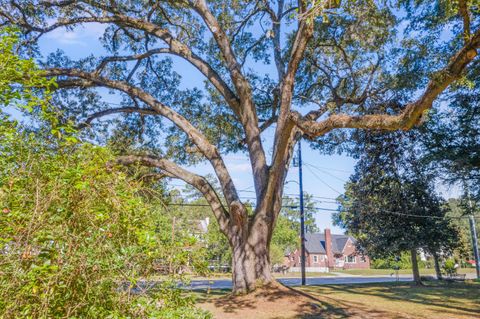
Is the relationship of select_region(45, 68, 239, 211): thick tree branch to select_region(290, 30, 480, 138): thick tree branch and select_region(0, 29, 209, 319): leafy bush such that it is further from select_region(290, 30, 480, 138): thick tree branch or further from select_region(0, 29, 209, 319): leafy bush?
select_region(0, 29, 209, 319): leafy bush

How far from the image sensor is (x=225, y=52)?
10.8 metres

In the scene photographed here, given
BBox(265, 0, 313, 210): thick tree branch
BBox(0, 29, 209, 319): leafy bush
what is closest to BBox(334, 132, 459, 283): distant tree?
BBox(265, 0, 313, 210): thick tree branch

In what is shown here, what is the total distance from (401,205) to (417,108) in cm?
1501

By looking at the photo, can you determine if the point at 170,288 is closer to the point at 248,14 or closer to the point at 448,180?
the point at 248,14

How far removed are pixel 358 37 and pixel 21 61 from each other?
1117 cm

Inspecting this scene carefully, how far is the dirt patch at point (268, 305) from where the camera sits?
25.2 ft

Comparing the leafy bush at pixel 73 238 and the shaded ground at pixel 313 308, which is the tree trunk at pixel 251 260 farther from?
the leafy bush at pixel 73 238

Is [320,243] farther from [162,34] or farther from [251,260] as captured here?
[162,34]

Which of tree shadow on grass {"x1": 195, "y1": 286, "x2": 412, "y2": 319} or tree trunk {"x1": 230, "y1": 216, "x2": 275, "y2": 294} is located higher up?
tree trunk {"x1": 230, "y1": 216, "x2": 275, "y2": 294}

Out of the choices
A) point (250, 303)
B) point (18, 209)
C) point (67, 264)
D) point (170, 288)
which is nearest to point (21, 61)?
point (18, 209)

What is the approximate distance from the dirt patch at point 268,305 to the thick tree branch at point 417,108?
4126mm

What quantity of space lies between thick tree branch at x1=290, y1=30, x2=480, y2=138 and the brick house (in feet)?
170

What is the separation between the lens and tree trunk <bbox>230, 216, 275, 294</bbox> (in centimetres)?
955

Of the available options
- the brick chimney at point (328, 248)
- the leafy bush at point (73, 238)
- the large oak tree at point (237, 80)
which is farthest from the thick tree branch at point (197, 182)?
the brick chimney at point (328, 248)
